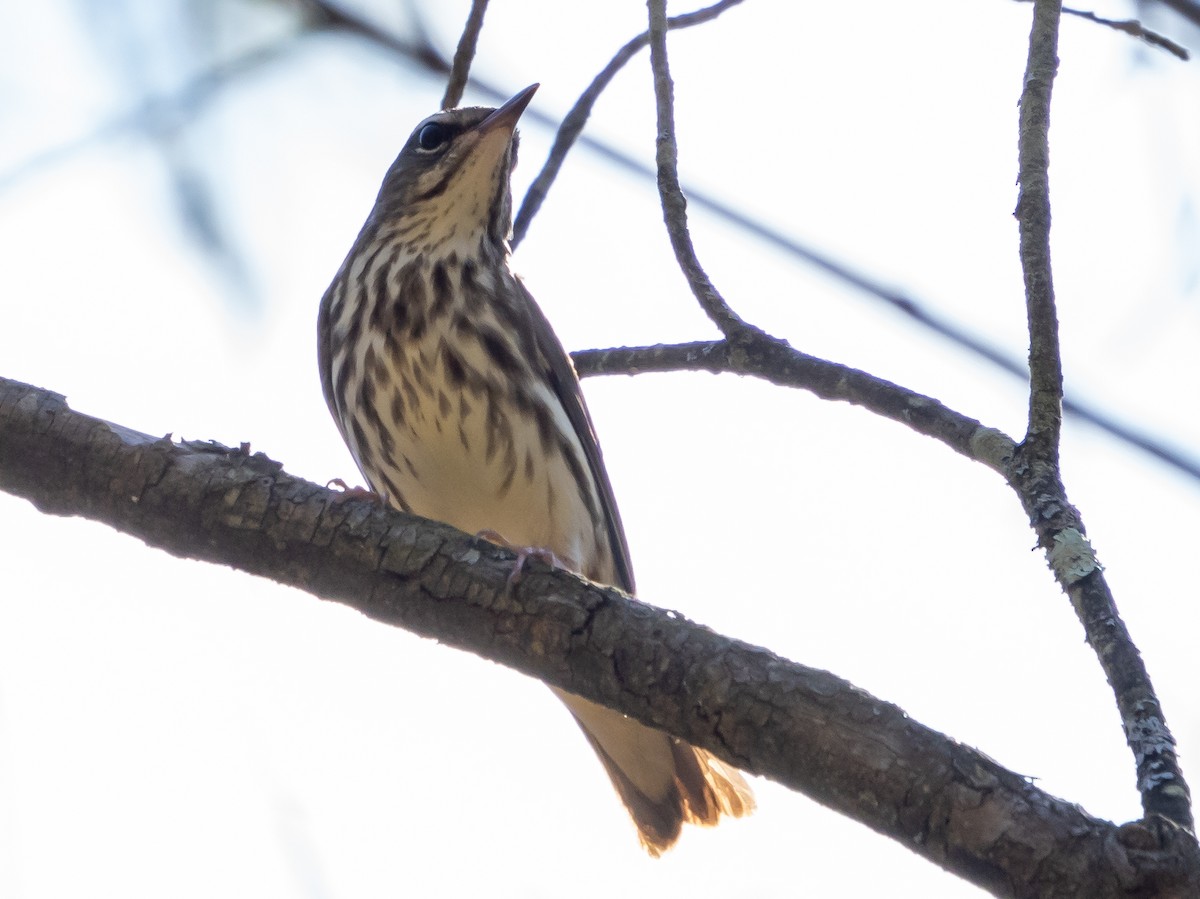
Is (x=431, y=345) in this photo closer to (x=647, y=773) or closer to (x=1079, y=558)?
(x=647, y=773)

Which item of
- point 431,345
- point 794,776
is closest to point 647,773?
point 431,345

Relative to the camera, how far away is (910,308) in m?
3.74

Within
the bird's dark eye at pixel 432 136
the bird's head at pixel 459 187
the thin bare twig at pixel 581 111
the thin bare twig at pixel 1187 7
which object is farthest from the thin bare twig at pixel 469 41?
the thin bare twig at pixel 1187 7

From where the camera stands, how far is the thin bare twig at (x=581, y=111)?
16.2 ft

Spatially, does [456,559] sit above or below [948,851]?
above

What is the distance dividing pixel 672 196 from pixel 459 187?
230cm

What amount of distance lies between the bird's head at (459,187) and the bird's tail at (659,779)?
6.61 feet

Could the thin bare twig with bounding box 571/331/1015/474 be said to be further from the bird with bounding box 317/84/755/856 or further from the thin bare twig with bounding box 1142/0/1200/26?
the thin bare twig with bounding box 1142/0/1200/26

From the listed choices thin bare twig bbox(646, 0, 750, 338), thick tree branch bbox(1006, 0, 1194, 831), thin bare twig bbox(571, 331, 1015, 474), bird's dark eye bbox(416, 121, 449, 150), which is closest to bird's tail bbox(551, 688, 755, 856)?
thin bare twig bbox(571, 331, 1015, 474)

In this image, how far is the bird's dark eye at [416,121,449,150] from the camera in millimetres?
6270

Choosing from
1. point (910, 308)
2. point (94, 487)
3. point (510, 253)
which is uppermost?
point (510, 253)

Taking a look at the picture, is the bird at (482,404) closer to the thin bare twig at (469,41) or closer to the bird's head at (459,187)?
the bird's head at (459,187)

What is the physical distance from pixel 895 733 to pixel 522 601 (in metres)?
0.94

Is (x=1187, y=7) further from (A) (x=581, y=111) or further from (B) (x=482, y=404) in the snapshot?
(B) (x=482, y=404)
